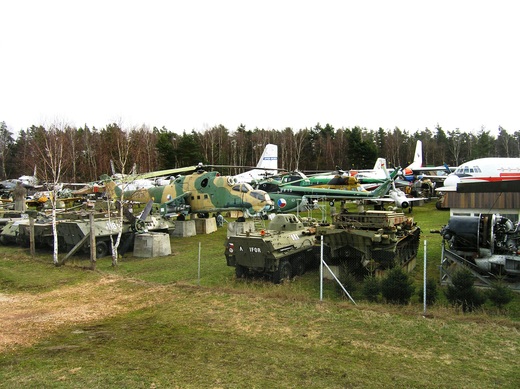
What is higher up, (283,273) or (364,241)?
(364,241)

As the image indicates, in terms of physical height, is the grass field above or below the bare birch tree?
below

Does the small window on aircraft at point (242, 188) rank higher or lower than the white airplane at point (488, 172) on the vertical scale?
lower

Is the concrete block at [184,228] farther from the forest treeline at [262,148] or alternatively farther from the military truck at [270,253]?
the forest treeline at [262,148]

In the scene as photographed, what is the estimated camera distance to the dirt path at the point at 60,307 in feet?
25.5

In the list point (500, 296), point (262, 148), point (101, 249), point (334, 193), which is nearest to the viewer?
point (500, 296)

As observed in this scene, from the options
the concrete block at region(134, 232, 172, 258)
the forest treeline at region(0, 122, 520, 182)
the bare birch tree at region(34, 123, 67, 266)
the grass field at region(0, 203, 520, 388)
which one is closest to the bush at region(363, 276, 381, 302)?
the grass field at region(0, 203, 520, 388)

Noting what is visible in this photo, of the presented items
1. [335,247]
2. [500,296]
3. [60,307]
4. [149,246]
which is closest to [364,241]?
[335,247]

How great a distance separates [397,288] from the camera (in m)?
9.10

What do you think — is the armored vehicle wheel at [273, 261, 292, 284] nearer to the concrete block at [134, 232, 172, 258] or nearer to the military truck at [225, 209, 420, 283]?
the military truck at [225, 209, 420, 283]

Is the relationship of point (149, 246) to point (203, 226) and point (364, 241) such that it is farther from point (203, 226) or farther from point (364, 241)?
point (364, 241)

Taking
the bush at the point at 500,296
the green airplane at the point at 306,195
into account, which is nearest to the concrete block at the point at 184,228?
the green airplane at the point at 306,195

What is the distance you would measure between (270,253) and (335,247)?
1.96m

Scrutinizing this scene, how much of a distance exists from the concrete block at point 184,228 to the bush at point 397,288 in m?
14.4

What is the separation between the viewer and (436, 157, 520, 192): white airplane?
69.2 feet
